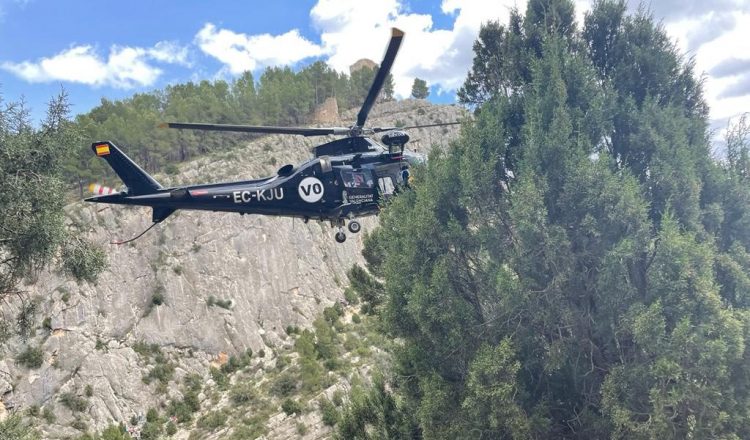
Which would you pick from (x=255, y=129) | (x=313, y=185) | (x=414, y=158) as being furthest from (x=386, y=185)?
(x=255, y=129)

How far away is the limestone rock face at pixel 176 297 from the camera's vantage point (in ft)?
91.0

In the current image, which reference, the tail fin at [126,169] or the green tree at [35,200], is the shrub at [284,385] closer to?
the green tree at [35,200]

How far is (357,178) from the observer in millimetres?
13289

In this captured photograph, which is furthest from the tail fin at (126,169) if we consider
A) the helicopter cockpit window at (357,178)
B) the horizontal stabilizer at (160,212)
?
the helicopter cockpit window at (357,178)

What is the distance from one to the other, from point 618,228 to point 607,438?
171 inches

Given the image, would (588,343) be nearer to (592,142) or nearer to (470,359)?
(470,359)

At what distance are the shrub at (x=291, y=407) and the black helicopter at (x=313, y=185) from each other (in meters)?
18.9

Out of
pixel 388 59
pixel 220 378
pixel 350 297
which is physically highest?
pixel 388 59

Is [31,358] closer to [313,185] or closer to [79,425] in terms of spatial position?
[79,425]

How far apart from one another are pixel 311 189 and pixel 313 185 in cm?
12

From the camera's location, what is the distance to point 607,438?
388 inches

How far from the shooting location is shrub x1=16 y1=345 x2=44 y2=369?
2667 cm

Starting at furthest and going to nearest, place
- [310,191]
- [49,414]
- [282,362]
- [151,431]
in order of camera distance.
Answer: [282,362], [151,431], [49,414], [310,191]

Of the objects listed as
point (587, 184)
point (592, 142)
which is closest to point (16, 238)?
point (587, 184)
